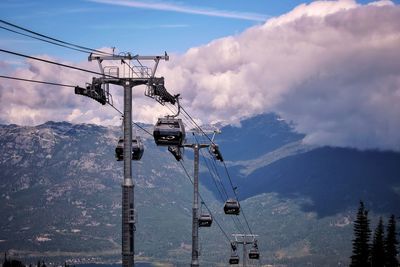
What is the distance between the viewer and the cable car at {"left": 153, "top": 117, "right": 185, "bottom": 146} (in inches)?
1533

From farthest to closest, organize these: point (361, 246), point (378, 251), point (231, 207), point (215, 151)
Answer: point (361, 246)
point (378, 251)
point (231, 207)
point (215, 151)

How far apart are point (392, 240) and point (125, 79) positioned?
388 feet

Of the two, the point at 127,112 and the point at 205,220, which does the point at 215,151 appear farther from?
the point at 127,112

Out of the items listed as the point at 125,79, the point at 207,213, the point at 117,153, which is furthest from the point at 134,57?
the point at 207,213

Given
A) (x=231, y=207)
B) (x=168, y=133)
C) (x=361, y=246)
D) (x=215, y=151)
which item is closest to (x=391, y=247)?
(x=361, y=246)

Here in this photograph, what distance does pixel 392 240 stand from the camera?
5482 inches

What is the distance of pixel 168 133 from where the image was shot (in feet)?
128

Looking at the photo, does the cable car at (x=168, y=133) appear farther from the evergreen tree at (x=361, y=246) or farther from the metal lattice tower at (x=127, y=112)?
the evergreen tree at (x=361, y=246)

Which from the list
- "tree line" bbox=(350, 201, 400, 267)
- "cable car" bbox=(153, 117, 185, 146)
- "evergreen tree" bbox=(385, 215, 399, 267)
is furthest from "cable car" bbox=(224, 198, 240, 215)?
"evergreen tree" bbox=(385, 215, 399, 267)

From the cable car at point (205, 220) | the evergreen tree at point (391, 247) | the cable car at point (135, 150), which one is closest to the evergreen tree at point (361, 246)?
the evergreen tree at point (391, 247)

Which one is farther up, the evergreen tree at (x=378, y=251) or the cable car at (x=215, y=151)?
the cable car at (x=215, y=151)

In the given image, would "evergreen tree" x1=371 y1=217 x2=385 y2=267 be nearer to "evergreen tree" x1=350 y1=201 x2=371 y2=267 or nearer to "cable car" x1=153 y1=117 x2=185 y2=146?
"evergreen tree" x1=350 y1=201 x2=371 y2=267

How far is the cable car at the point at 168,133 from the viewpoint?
38.9m

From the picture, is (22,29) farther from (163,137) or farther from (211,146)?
(211,146)
